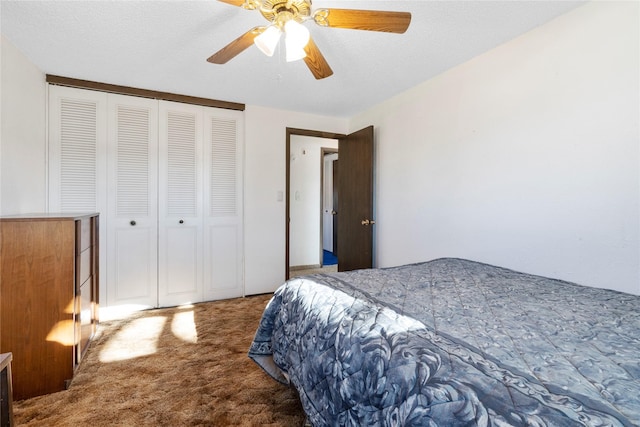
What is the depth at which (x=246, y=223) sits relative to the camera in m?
3.55

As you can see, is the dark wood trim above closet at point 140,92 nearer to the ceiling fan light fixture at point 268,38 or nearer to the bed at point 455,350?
the ceiling fan light fixture at point 268,38

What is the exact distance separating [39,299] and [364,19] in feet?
7.77

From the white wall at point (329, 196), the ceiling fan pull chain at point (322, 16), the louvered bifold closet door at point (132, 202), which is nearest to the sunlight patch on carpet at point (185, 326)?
the louvered bifold closet door at point (132, 202)

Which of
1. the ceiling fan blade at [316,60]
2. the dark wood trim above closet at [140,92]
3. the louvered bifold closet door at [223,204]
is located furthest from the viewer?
the louvered bifold closet door at [223,204]

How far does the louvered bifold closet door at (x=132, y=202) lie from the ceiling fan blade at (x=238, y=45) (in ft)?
5.63

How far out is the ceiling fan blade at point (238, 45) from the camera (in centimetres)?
155

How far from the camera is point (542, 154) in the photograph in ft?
6.33

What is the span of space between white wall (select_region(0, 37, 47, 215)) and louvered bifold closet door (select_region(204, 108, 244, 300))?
1.39m

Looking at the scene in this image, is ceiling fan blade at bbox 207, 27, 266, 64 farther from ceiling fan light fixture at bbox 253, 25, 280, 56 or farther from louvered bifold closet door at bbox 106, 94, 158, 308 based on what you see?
louvered bifold closet door at bbox 106, 94, 158, 308

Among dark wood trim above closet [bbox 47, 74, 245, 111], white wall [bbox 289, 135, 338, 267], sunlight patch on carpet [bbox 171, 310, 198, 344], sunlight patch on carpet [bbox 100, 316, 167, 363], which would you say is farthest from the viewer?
white wall [bbox 289, 135, 338, 267]

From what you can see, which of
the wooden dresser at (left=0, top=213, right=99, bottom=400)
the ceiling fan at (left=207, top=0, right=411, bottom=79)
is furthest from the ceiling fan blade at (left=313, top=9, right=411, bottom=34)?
the wooden dresser at (left=0, top=213, right=99, bottom=400)

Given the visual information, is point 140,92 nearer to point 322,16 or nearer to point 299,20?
point 299,20

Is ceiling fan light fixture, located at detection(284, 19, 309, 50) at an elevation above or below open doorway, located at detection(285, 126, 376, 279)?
above

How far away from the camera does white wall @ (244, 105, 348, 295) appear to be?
3557mm
